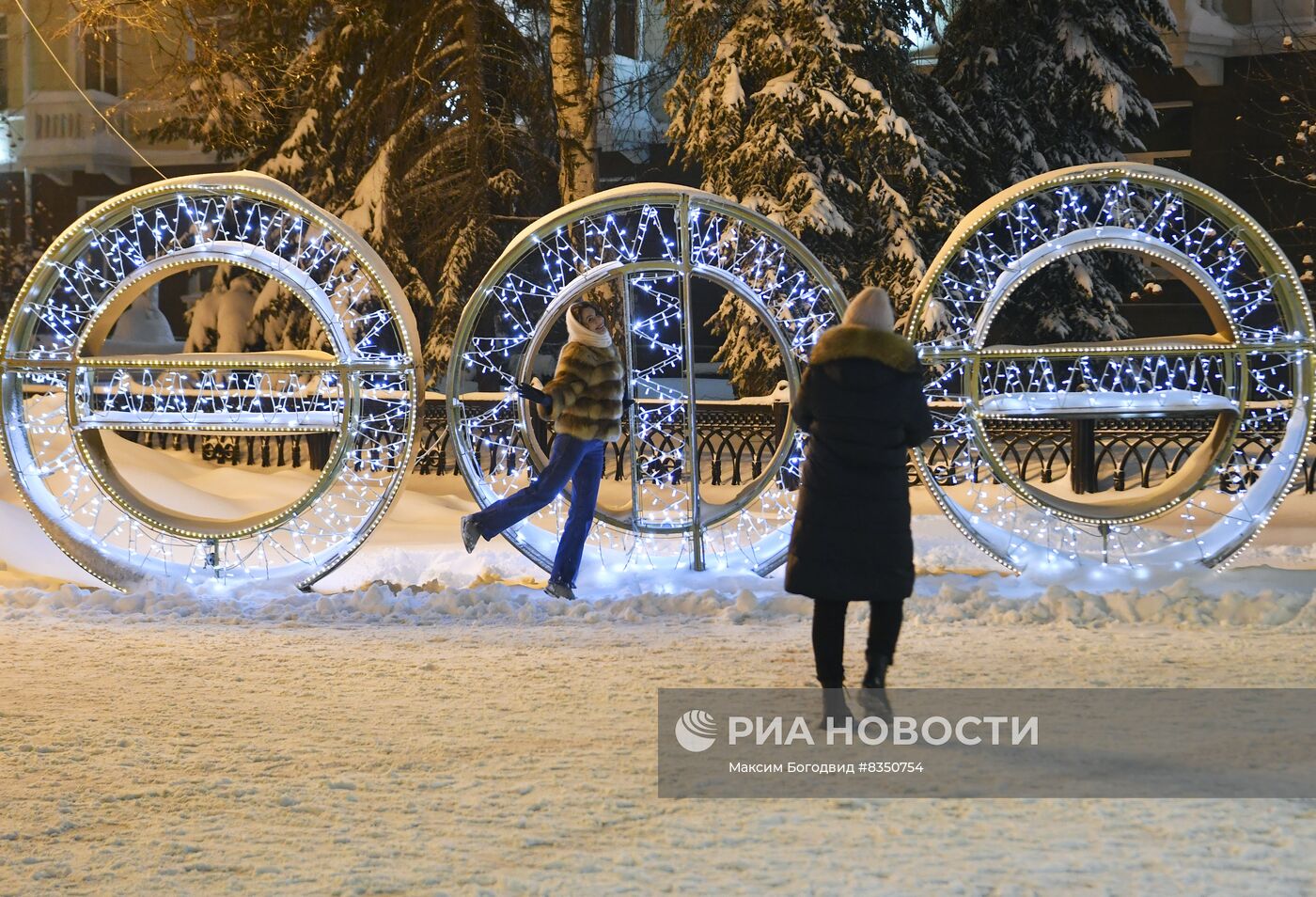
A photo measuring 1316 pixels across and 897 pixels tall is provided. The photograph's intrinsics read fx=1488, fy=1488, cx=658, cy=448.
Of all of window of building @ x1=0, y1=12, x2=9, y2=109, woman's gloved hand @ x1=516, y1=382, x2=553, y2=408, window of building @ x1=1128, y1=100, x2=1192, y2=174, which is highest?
window of building @ x1=0, y1=12, x2=9, y2=109

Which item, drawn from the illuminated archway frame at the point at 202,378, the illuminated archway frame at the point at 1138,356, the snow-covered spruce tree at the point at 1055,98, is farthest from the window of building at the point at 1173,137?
the illuminated archway frame at the point at 202,378

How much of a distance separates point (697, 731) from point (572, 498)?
3.07 m

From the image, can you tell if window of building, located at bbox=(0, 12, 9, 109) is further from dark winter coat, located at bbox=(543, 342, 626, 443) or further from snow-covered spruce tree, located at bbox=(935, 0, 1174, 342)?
dark winter coat, located at bbox=(543, 342, 626, 443)

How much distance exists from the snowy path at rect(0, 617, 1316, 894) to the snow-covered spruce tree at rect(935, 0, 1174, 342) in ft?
39.8

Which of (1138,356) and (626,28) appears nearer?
(1138,356)

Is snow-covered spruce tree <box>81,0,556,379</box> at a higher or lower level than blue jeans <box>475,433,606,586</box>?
higher

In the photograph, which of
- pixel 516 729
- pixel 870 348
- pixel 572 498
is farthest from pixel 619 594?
pixel 870 348

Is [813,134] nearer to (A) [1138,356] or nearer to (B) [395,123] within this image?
(B) [395,123]

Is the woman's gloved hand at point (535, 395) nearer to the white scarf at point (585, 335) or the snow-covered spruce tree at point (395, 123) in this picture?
the white scarf at point (585, 335)

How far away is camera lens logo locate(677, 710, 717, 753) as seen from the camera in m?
5.59

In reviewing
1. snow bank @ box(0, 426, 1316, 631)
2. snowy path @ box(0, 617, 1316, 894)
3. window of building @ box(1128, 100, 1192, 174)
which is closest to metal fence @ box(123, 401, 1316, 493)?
snow bank @ box(0, 426, 1316, 631)

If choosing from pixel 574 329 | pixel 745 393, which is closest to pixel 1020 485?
pixel 574 329

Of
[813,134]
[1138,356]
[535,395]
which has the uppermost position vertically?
[813,134]

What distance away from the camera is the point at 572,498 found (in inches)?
340
